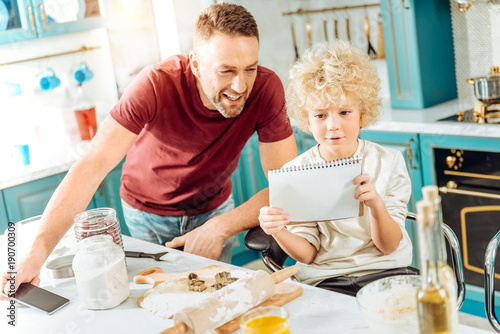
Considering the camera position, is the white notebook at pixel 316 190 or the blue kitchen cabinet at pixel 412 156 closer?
the white notebook at pixel 316 190

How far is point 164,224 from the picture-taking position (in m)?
1.99

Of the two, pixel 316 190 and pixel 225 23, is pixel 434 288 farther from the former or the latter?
pixel 225 23

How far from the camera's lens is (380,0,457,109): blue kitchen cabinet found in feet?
8.61

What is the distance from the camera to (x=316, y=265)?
148cm

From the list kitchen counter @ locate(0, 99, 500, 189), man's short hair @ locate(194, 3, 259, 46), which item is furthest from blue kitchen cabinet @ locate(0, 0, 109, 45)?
man's short hair @ locate(194, 3, 259, 46)

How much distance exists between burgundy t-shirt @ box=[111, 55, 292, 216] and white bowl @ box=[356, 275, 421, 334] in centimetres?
95

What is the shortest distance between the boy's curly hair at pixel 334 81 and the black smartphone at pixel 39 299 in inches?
28.8

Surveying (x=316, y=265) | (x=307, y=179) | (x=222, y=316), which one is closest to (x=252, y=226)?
(x=316, y=265)

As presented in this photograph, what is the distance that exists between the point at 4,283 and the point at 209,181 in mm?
811

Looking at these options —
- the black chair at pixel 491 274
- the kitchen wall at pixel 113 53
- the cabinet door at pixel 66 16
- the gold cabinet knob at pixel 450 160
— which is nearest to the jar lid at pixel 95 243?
the black chair at pixel 491 274

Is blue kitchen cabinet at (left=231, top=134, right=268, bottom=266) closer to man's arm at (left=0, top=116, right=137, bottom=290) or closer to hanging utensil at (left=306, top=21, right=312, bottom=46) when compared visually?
hanging utensil at (left=306, top=21, right=312, bottom=46)

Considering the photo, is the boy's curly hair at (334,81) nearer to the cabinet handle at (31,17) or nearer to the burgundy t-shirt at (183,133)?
the burgundy t-shirt at (183,133)

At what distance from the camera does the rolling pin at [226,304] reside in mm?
973

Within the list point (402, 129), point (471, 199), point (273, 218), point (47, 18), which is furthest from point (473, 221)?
point (47, 18)
